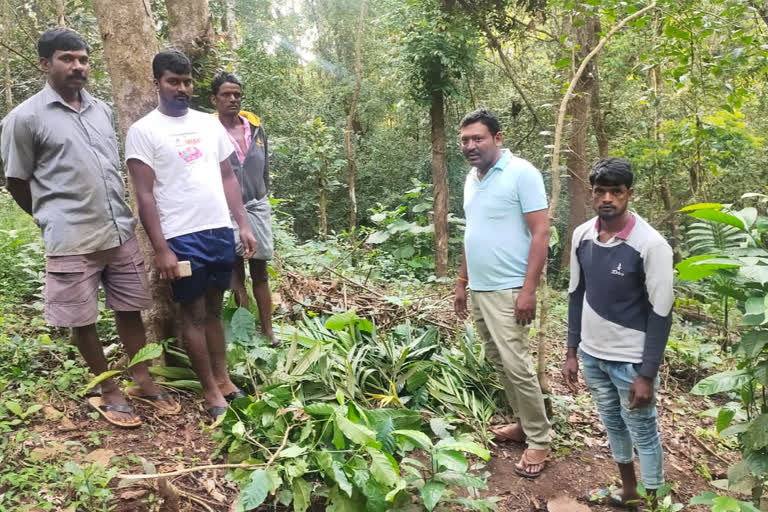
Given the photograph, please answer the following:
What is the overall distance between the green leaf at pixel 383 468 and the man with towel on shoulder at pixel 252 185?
1.75 m

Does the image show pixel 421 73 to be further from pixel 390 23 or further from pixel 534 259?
pixel 534 259

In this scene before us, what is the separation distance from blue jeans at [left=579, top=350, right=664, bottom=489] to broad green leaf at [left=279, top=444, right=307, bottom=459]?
1493 mm

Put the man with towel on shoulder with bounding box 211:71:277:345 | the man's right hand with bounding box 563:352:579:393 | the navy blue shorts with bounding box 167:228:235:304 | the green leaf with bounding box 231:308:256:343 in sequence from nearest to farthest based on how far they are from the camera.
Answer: the navy blue shorts with bounding box 167:228:235:304, the man's right hand with bounding box 563:352:579:393, the green leaf with bounding box 231:308:256:343, the man with towel on shoulder with bounding box 211:71:277:345

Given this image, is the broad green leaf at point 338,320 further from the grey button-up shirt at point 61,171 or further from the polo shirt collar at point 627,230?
the polo shirt collar at point 627,230

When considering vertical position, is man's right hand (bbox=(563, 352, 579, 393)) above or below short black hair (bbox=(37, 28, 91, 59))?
below

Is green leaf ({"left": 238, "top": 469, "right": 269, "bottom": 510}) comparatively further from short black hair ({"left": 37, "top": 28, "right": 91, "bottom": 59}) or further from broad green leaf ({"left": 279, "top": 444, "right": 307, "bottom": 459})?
short black hair ({"left": 37, "top": 28, "right": 91, "bottom": 59})

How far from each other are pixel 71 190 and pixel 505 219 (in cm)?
232

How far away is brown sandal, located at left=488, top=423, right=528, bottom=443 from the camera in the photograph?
11.1 ft

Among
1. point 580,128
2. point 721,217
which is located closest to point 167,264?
point 721,217

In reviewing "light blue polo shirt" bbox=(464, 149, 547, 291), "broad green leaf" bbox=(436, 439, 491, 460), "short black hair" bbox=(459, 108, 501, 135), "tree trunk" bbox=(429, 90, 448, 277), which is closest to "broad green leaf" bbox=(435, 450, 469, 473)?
"broad green leaf" bbox=(436, 439, 491, 460)

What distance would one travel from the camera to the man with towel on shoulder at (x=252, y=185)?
3.71 metres

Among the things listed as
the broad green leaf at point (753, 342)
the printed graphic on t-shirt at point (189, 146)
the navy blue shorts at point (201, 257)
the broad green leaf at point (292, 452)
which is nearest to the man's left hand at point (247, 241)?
the navy blue shorts at point (201, 257)

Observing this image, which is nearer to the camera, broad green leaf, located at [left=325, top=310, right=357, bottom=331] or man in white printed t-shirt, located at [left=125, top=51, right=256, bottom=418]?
man in white printed t-shirt, located at [left=125, top=51, right=256, bottom=418]

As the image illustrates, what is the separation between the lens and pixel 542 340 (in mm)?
3379
